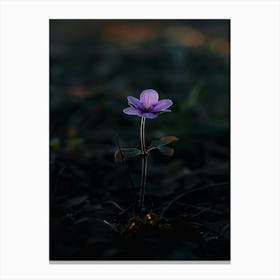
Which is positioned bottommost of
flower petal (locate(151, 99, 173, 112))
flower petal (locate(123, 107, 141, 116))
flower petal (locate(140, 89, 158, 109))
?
flower petal (locate(123, 107, 141, 116))

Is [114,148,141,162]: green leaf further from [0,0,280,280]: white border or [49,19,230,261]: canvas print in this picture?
[0,0,280,280]: white border

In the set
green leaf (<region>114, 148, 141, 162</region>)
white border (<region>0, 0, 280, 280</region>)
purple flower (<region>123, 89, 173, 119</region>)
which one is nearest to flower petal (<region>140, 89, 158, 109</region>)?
purple flower (<region>123, 89, 173, 119</region>)
